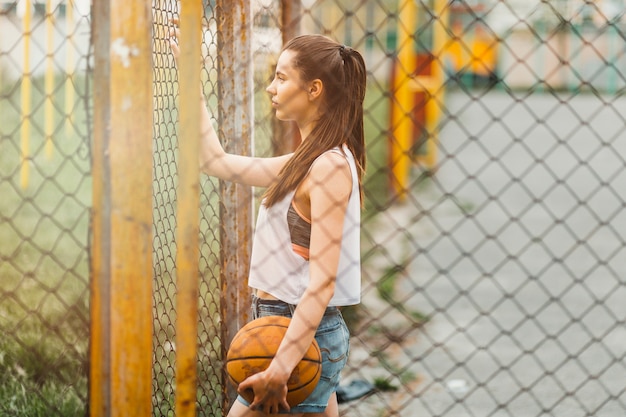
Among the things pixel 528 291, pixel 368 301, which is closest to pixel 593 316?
pixel 528 291

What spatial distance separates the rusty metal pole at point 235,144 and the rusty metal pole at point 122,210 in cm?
93

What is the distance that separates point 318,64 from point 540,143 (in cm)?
1363

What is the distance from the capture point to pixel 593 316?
557 cm

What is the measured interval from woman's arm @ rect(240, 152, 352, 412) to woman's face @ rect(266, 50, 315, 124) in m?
0.19

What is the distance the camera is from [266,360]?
7.78 ft

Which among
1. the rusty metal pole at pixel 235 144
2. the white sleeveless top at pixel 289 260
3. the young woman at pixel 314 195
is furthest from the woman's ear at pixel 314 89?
the rusty metal pole at pixel 235 144

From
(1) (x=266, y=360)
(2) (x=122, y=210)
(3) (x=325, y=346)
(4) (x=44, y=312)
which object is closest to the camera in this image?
(2) (x=122, y=210)

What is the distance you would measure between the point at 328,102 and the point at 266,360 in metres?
0.77

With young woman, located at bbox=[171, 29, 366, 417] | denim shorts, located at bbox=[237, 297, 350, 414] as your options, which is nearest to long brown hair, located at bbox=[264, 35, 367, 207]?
young woman, located at bbox=[171, 29, 366, 417]

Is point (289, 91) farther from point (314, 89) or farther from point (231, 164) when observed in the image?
point (231, 164)

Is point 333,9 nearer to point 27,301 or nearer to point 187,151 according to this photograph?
point 27,301

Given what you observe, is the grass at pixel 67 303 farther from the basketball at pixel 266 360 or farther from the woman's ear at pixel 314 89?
the basketball at pixel 266 360

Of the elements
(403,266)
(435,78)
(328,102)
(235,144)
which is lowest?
(403,266)

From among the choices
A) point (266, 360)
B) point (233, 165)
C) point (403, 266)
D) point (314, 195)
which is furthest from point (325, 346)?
point (403, 266)
